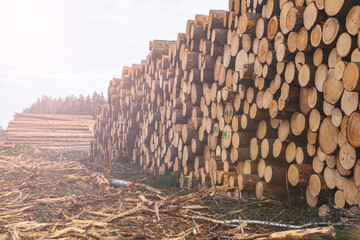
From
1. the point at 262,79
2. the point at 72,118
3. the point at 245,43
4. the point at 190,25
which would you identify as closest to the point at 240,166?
the point at 262,79

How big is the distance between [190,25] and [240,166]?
3.30m

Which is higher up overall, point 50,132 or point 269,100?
point 269,100

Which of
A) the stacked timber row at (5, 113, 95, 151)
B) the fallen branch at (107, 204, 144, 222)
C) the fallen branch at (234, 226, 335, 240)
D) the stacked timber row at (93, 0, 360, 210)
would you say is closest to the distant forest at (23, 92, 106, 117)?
the stacked timber row at (5, 113, 95, 151)

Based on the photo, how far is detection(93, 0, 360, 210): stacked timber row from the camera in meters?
3.69

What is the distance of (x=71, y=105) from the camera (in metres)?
24.5

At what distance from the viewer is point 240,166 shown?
559 cm

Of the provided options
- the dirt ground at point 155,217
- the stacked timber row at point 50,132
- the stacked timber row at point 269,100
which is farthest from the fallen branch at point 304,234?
the stacked timber row at point 50,132

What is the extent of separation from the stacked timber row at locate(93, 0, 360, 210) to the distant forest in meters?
15.8

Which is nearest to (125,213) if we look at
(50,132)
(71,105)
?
(50,132)

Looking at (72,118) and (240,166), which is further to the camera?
(72,118)

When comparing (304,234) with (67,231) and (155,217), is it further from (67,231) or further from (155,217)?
(67,231)

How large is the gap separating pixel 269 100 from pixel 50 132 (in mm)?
16260

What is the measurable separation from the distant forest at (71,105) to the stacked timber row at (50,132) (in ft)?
8.27

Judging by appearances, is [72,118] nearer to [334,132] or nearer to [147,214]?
[147,214]
